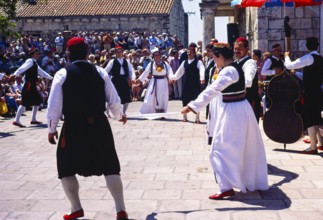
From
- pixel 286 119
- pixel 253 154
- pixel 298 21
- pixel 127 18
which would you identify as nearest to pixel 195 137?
pixel 286 119

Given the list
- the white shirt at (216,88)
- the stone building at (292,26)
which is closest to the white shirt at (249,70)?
the white shirt at (216,88)

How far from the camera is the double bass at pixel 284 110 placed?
8.19 metres

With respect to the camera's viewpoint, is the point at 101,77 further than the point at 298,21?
No

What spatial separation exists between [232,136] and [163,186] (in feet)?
3.68

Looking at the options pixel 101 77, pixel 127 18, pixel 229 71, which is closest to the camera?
pixel 101 77

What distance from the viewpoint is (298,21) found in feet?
49.9

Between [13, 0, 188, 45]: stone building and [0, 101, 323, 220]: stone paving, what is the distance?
31864mm

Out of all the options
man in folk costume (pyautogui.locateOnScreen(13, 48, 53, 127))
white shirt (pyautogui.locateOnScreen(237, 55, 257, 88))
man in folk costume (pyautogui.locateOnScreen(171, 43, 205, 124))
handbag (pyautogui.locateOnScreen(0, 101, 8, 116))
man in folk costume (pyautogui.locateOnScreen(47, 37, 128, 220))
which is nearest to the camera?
man in folk costume (pyautogui.locateOnScreen(47, 37, 128, 220))

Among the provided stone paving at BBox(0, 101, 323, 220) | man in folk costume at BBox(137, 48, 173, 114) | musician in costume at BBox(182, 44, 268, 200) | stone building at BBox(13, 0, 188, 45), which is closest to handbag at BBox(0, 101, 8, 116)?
man in folk costume at BBox(137, 48, 173, 114)

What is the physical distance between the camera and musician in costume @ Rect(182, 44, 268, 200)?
5629 millimetres

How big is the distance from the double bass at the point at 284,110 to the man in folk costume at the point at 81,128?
4.08m

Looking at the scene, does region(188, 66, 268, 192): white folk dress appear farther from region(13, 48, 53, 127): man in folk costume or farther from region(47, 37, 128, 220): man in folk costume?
region(13, 48, 53, 127): man in folk costume

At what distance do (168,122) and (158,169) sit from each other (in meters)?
5.55

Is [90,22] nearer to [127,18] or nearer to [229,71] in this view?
[127,18]
